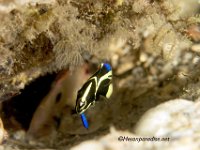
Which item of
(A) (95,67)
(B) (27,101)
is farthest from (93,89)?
(B) (27,101)

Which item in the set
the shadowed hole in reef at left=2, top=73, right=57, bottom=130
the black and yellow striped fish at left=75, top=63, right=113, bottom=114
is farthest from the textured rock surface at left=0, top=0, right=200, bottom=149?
the black and yellow striped fish at left=75, top=63, right=113, bottom=114

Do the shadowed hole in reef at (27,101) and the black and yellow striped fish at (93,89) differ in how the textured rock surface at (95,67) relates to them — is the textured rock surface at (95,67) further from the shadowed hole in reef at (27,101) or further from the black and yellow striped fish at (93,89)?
the black and yellow striped fish at (93,89)

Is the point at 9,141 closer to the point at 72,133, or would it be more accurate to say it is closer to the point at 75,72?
the point at 72,133

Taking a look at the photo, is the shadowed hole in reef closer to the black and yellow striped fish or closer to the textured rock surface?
the textured rock surface

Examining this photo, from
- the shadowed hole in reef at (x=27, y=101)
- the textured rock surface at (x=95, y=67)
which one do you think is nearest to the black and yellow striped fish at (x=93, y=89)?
the textured rock surface at (x=95, y=67)

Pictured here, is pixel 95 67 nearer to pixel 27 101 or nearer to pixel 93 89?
pixel 27 101

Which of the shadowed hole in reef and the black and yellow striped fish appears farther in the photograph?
the shadowed hole in reef
